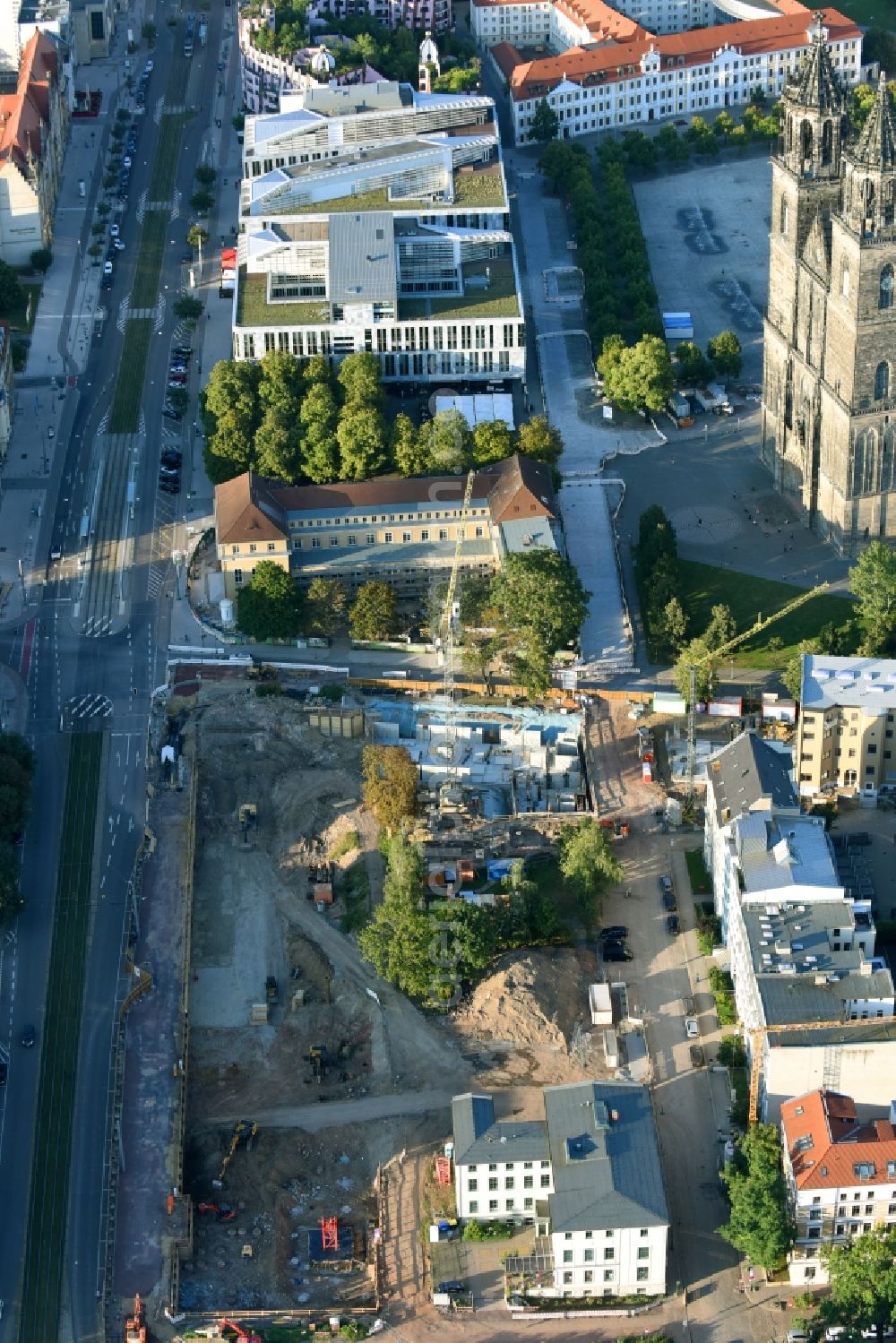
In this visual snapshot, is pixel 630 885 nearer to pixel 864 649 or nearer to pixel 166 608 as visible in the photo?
pixel 864 649

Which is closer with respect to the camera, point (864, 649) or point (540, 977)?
point (540, 977)

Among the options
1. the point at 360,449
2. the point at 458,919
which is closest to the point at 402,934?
the point at 458,919

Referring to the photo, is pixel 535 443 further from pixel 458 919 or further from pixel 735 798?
pixel 458 919

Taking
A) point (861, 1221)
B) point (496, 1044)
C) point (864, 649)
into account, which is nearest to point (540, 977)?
point (496, 1044)

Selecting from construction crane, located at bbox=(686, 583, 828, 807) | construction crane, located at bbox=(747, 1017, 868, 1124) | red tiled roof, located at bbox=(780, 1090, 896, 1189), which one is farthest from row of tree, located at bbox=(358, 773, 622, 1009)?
red tiled roof, located at bbox=(780, 1090, 896, 1189)

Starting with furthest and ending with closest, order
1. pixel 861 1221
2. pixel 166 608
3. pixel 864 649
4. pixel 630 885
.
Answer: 1. pixel 166 608
2. pixel 864 649
3. pixel 630 885
4. pixel 861 1221

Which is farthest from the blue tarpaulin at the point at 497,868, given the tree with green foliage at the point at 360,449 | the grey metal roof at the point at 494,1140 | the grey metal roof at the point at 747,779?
the tree with green foliage at the point at 360,449
